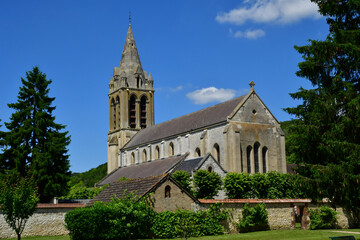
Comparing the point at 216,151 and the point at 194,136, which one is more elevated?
the point at 194,136

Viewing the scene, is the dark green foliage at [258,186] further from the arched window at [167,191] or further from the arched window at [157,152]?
the arched window at [157,152]

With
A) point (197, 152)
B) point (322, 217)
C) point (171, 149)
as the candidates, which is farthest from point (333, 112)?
point (171, 149)

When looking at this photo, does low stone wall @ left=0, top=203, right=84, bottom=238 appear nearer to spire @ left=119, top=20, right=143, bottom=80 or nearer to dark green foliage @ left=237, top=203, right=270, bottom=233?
dark green foliage @ left=237, top=203, right=270, bottom=233

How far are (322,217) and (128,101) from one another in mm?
41627

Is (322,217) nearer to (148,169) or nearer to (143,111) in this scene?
(148,169)

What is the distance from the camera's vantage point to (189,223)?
75.4 ft

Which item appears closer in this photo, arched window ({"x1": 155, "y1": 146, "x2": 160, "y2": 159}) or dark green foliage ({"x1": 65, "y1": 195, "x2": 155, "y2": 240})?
dark green foliage ({"x1": 65, "y1": 195, "x2": 155, "y2": 240})

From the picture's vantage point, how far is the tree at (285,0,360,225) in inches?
642

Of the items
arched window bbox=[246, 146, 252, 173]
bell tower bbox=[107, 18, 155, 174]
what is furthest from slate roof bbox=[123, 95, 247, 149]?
arched window bbox=[246, 146, 252, 173]

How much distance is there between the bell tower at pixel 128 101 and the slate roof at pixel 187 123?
2643 millimetres

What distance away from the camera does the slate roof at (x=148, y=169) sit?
4516 cm

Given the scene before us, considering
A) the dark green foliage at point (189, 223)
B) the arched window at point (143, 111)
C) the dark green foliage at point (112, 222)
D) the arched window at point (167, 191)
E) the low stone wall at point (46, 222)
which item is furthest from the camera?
the arched window at point (143, 111)

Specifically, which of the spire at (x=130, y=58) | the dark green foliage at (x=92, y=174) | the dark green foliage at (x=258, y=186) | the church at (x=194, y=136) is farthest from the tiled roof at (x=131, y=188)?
the dark green foliage at (x=92, y=174)

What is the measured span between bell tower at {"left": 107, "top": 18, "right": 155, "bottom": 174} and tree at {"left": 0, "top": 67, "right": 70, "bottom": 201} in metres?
24.9
